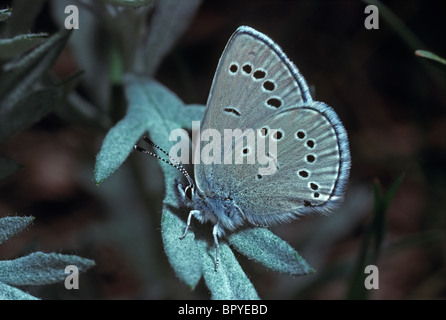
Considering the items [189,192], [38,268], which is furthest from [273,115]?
[38,268]

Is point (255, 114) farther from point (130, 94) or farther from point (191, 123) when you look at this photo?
point (130, 94)

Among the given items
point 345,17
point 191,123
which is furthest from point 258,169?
point 345,17

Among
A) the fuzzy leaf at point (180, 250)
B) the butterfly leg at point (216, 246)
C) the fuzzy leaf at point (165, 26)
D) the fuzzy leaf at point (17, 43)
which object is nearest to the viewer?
the fuzzy leaf at point (180, 250)

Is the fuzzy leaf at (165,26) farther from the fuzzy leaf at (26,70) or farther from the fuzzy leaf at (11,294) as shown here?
the fuzzy leaf at (11,294)

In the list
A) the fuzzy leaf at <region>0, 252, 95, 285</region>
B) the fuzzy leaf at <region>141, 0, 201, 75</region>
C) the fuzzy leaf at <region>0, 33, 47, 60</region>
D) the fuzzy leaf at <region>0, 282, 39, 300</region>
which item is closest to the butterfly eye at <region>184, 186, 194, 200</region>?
the fuzzy leaf at <region>0, 252, 95, 285</region>

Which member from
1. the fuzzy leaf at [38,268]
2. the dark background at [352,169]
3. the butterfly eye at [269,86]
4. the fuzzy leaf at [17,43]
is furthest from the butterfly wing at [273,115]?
the dark background at [352,169]

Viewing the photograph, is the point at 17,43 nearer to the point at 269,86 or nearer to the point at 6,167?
the point at 6,167

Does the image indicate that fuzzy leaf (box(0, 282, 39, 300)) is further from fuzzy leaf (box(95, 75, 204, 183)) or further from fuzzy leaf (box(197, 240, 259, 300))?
fuzzy leaf (box(197, 240, 259, 300))
